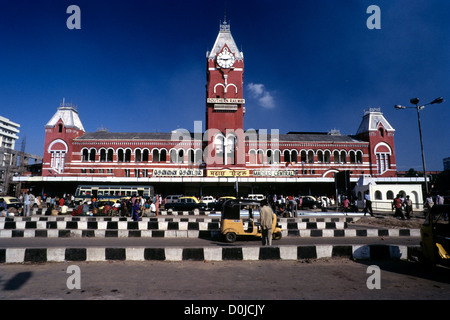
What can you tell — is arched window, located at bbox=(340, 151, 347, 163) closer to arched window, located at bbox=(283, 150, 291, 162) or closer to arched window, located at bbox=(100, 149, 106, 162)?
arched window, located at bbox=(283, 150, 291, 162)

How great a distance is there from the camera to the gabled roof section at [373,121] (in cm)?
3834

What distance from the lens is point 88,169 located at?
117ft

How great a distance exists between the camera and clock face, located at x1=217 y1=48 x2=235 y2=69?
1492 inches

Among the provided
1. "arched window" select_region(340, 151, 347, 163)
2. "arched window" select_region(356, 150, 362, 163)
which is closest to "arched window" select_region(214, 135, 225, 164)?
"arched window" select_region(340, 151, 347, 163)

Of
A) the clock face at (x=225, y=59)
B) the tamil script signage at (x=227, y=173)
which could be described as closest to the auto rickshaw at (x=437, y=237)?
the tamil script signage at (x=227, y=173)

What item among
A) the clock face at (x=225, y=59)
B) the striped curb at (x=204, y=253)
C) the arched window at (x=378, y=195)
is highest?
the clock face at (x=225, y=59)

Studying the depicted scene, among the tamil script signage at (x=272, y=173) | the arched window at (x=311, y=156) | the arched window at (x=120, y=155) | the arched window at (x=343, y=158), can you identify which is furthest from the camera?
the arched window at (x=311, y=156)

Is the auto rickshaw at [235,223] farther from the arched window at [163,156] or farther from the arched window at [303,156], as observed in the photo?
the arched window at [303,156]

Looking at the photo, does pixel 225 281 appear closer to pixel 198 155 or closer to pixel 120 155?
pixel 198 155

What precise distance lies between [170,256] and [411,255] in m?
6.33

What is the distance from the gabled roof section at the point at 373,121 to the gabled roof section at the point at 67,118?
42.0 metres

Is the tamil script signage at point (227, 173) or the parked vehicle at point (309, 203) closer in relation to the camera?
the parked vehicle at point (309, 203)
